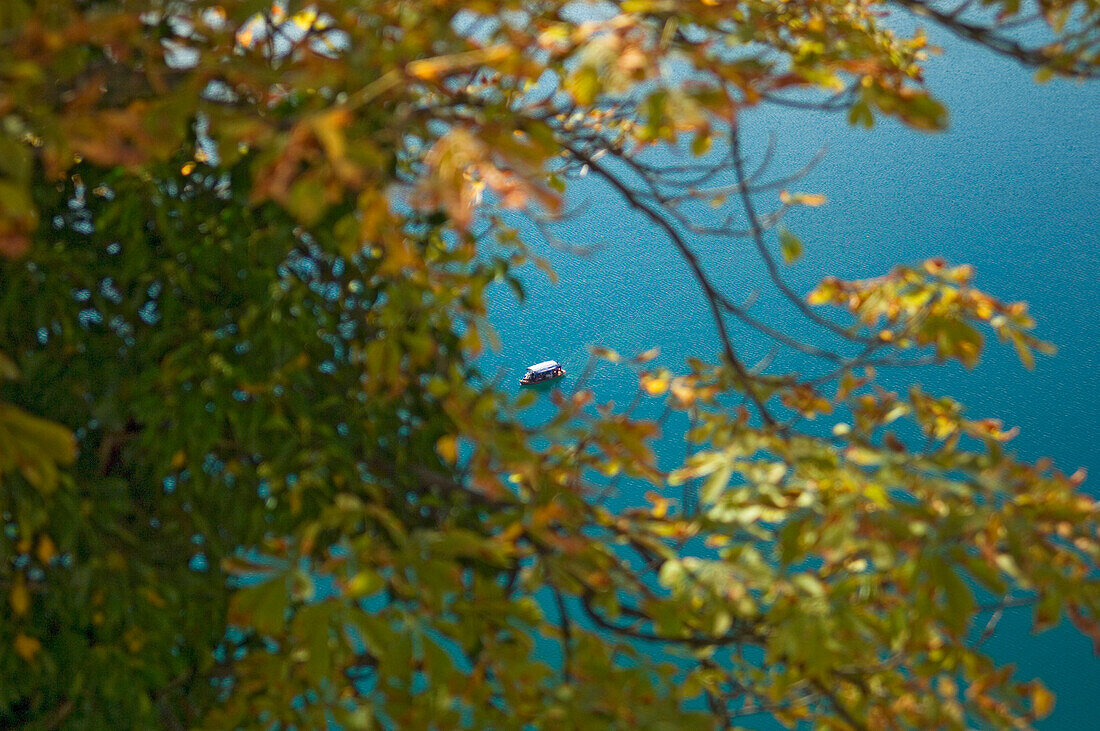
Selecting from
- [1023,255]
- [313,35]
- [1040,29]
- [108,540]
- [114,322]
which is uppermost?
[1040,29]

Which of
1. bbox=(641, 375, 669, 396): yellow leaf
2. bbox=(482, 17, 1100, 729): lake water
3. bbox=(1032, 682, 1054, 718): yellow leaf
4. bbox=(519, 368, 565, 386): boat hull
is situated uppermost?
bbox=(482, 17, 1100, 729): lake water

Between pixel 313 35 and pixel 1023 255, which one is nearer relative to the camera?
pixel 313 35

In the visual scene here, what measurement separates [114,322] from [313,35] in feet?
1.59

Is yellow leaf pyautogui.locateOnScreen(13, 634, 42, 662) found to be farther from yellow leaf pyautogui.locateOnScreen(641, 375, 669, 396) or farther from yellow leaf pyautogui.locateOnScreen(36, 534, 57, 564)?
yellow leaf pyautogui.locateOnScreen(641, 375, 669, 396)

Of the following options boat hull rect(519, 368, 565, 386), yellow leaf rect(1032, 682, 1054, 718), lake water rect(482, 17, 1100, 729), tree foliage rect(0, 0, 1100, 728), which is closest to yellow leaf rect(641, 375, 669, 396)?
tree foliage rect(0, 0, 1100, 728)

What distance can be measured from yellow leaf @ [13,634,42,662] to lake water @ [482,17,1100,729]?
15.1 feet

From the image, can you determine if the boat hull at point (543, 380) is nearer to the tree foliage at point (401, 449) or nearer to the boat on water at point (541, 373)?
the boat on water at point (541, 373)

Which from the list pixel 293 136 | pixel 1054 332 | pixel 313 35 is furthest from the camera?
pixel 1054 332

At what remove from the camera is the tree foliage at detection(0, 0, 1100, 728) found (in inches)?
Answer: 41.6

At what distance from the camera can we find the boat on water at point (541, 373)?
6.29m

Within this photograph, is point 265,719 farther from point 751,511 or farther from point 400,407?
point 751,511

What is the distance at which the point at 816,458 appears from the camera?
1250mm

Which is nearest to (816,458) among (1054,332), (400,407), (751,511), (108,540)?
(751,511)

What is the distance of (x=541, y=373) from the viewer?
6309 mm
